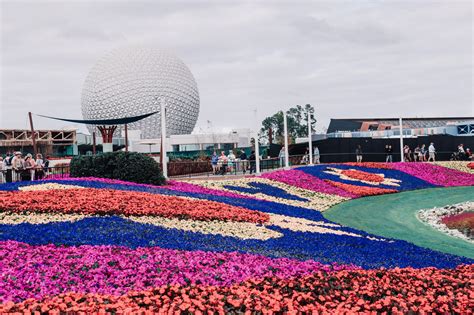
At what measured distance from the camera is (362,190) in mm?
27953

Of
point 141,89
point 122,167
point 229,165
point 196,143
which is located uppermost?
point 141,89

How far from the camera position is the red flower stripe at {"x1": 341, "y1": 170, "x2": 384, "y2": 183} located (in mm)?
31750

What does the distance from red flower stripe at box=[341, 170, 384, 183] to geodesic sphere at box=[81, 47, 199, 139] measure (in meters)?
34.2

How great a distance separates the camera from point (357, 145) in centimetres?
4588

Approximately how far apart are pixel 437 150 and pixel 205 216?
3641 centimetres

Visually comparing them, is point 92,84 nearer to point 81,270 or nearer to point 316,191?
point 316,191

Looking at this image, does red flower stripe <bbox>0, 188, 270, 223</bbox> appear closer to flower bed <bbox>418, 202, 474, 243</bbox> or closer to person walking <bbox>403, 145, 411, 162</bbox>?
flower bed <bbox>418, 202, 474, 243</bbox>

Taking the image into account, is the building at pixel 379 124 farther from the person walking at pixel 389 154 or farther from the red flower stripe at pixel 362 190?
the red flower stripe at pixel 362 190

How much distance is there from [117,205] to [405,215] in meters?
11.7

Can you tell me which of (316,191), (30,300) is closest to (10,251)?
(30,300)

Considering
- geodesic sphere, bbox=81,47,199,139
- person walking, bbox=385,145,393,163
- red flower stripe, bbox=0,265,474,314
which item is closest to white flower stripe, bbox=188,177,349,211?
red flower stripe, bbox=0,265,474,314

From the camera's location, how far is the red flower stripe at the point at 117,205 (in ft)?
44.4

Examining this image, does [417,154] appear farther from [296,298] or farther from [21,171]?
[296,298]

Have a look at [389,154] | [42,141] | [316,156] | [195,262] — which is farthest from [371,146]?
[195,262]
